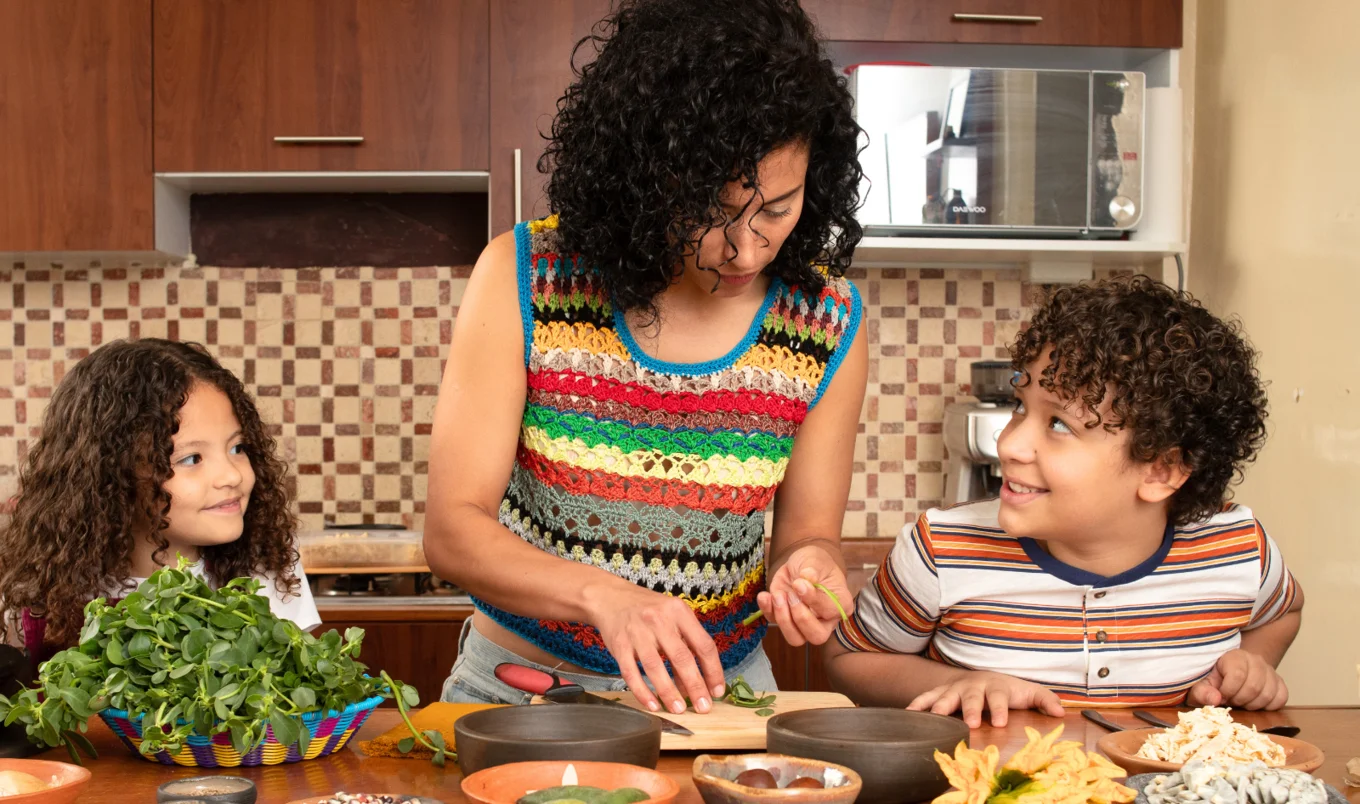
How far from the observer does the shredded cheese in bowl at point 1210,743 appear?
2.89 ft

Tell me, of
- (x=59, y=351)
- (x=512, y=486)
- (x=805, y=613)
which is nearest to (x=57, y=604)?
(x=512, y=486)

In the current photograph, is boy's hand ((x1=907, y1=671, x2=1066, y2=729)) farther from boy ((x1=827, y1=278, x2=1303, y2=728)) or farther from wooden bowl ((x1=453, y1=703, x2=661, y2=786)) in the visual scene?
wooden bowl ((x1=453, y1=703, x2=661, y2=786))

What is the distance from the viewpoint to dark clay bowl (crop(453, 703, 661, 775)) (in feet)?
2.71

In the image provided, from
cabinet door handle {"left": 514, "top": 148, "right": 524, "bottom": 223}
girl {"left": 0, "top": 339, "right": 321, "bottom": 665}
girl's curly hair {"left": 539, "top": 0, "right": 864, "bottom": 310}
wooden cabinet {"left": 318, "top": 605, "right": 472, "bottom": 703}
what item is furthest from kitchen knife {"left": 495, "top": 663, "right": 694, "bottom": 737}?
cabinet door handle {"left": 514, "top": 148, "right": 524, "bottom": 223}

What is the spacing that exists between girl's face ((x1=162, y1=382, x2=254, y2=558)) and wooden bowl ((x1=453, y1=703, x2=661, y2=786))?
28.6 inches

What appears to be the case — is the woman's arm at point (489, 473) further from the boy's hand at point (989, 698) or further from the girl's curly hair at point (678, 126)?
the boy's hand at point (989, 698)

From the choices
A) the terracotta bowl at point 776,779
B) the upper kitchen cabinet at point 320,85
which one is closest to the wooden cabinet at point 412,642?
the upper kitchen cabinet at point 320,85

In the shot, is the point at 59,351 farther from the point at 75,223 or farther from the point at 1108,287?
the point at 1108,287

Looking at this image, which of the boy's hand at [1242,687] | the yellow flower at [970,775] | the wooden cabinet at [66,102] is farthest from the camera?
the wooden cabinet at [66,102]

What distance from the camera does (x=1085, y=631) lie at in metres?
1.35

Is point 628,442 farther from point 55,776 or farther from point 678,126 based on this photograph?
point 55,776

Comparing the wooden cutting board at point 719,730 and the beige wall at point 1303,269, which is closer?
the wooden cutting board at point 719,730

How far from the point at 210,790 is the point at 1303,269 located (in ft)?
6.54

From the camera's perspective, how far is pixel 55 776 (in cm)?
85
